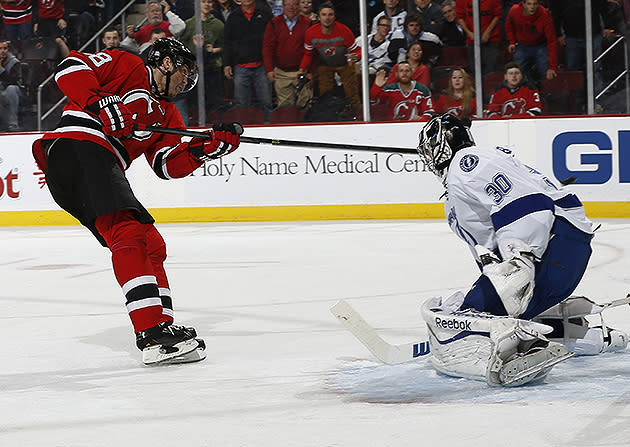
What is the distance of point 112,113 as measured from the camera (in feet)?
10.8

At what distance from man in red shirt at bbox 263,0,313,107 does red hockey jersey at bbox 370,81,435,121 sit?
29.4 inches

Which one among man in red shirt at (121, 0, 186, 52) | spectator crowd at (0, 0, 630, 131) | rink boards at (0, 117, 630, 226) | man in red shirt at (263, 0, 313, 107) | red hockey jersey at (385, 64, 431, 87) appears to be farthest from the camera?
man in red shirt at (121, 0, 186, 52)

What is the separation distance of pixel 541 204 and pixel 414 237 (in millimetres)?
4030

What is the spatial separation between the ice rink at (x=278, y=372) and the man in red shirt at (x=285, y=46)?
300 centimetres

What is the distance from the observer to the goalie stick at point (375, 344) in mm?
2904

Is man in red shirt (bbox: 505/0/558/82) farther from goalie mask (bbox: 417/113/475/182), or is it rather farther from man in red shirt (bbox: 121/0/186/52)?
goalie mask (bbox: 417/113/475/182)

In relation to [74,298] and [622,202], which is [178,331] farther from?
[622,202]

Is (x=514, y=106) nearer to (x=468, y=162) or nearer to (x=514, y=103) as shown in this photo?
(x=514, y=103)

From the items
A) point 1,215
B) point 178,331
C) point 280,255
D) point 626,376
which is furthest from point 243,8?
point 626,376

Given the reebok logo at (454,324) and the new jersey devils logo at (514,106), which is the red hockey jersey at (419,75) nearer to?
the new jersey devils logo at (514,106)

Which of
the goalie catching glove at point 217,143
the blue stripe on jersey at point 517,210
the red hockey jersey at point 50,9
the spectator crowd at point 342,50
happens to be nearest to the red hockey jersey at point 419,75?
the spectator crowd at point 342,50

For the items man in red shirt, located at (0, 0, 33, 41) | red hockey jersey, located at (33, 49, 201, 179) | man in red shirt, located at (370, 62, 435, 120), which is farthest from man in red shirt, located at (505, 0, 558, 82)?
red hockey jersey, located at (33, 49, 201, 179)

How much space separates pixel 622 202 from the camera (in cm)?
750

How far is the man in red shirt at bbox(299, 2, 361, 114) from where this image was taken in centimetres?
834
